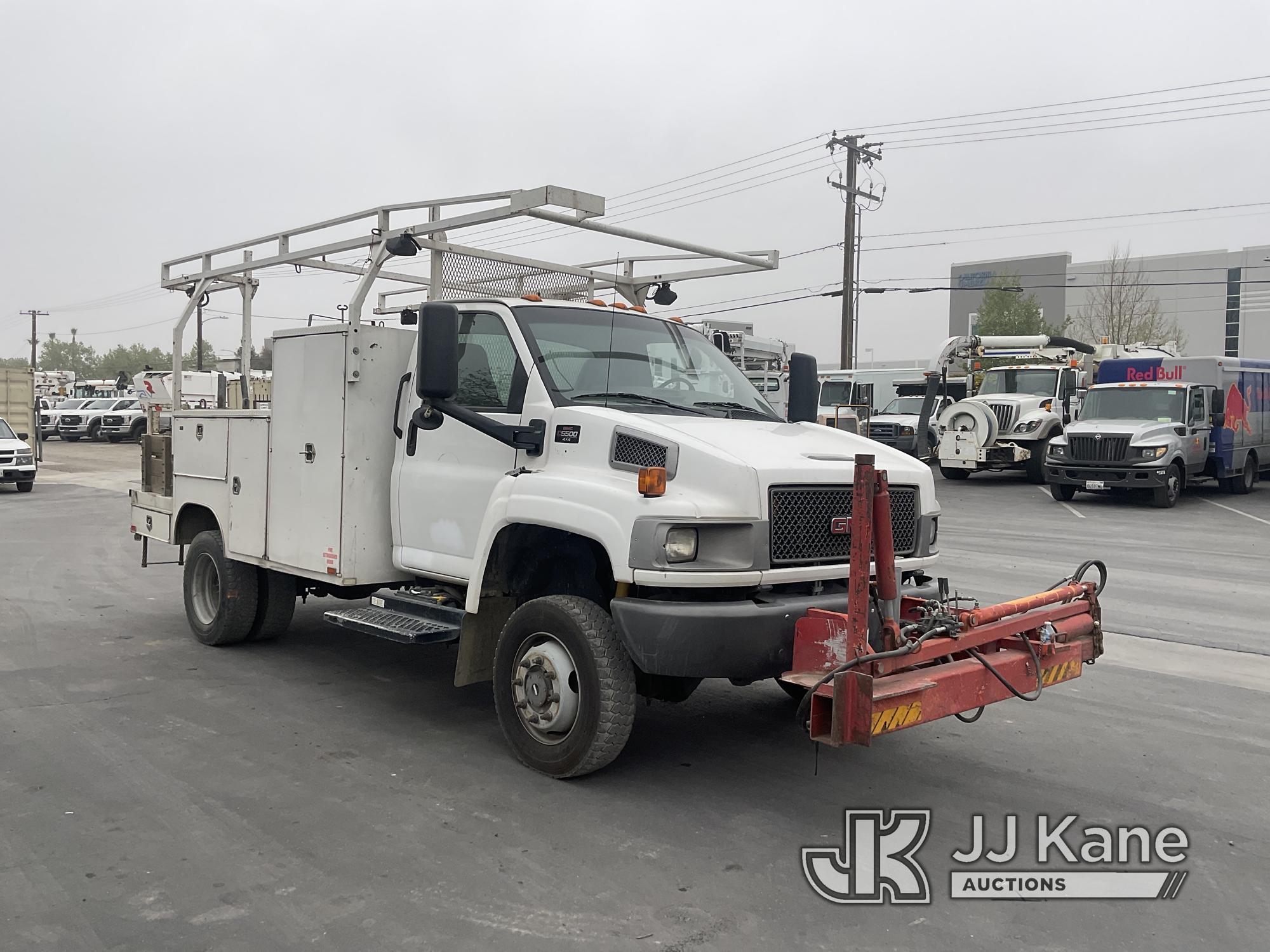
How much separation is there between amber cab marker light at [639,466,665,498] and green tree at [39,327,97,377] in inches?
6061

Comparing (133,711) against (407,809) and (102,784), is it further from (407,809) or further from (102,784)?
(407,809)

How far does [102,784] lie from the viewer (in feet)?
16.0

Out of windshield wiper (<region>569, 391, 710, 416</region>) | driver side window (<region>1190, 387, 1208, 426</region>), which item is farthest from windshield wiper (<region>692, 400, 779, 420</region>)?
driver side window (<region>1190, 387, 1208, 426</region>)

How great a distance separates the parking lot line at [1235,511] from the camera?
57.3 feet

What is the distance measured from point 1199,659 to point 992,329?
140ft

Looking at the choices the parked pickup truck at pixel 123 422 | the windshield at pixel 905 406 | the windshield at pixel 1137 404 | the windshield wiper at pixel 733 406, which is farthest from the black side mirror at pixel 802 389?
the parked pickup truck at pixel 123 422

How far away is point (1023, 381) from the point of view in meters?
24.3

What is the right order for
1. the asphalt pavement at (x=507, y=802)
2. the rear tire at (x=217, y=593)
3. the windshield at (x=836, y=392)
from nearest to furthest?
1. the asphalt pavement at (x=507, y=802)
2. the rear tire at (x=217, y=593)
3. the windshield at (x=836, y=392)

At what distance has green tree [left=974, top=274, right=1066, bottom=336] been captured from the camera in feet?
153

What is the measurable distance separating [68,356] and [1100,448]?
510ft

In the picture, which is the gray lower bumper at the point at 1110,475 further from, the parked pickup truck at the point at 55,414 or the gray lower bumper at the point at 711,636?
the parked pickup truck at the point at 55,414

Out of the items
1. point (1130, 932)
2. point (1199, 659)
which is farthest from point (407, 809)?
point (1199, 659)

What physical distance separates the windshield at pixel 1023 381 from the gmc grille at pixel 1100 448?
4.49 metres

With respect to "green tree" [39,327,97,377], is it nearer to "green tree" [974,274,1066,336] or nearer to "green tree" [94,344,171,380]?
"green tree" [94,344,171,380]
